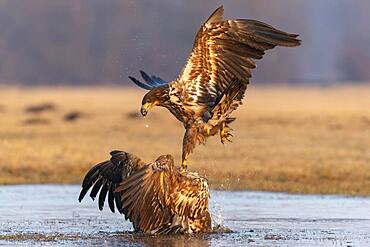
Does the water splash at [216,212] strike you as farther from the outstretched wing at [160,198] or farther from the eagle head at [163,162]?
the eagle head at [163,162]

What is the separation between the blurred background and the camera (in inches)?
Answer: 2532

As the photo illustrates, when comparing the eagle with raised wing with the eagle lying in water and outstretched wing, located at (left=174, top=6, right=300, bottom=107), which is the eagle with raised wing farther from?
the eagle lying in water

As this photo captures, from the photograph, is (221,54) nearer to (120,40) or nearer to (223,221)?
(223,221)

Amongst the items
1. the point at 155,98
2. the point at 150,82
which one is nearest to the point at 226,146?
the point at 150,82

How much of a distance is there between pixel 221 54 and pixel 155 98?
777mm

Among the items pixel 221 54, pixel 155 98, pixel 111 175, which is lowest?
pixel 111 175

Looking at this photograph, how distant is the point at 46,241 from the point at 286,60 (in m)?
77.9

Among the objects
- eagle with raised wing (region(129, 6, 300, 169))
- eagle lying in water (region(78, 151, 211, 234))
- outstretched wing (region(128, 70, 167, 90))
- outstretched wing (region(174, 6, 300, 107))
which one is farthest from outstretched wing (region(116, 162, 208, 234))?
outstretched wing (region(128, 70, 167, 90))

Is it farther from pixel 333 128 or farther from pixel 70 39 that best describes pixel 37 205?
pixel 70 39

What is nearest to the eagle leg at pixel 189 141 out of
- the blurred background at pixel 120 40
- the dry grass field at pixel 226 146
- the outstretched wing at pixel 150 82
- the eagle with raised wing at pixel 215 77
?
the eagle with raised wing at pixel 215 77

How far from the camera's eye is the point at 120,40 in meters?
74.4

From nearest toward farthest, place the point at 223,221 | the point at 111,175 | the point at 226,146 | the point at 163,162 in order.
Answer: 1. the point at 163,162
2. the point at 111,175
3. the point at 223,221
4. the point at 226,146

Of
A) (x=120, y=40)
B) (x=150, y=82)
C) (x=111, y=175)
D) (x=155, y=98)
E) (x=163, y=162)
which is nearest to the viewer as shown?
(x=163, y=162)

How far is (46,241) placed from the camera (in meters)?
11.0
